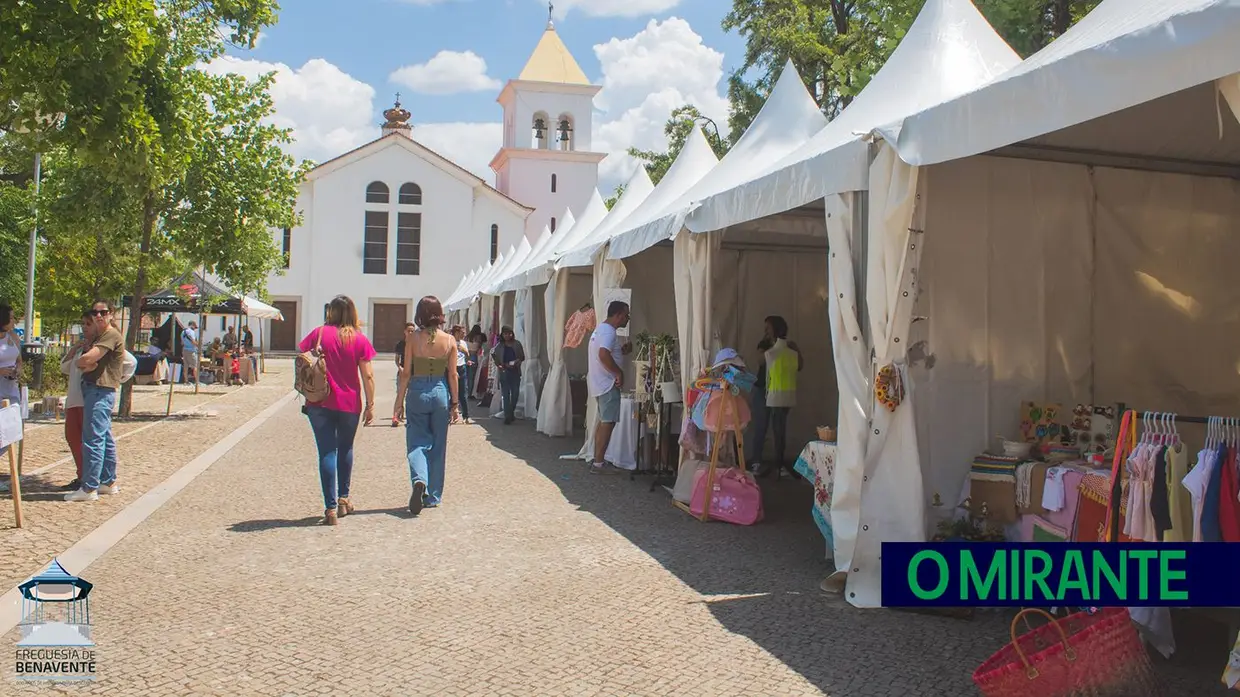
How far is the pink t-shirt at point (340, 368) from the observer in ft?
23.5

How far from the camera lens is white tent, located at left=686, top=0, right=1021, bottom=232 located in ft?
21.8

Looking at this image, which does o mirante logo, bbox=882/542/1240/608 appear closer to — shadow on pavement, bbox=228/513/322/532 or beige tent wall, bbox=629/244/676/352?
shadow on pavement, bbox=228/513/322/532

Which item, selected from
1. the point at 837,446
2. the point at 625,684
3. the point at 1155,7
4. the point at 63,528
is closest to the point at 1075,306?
the point at 837,446

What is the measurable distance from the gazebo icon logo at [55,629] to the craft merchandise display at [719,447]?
4421mm

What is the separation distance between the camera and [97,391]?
7.79 meters

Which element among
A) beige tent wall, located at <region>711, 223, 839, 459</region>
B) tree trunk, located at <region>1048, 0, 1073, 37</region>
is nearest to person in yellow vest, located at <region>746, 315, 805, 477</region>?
beige tent wall, located at <region>711, 223, 839, 459</region>

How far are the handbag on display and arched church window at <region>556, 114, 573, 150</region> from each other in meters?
45.6

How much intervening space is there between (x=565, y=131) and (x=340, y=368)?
1813 inches

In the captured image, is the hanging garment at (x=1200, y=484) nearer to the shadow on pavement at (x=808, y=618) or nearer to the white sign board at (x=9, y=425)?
the shadow on pavement at (x=808, y=618)

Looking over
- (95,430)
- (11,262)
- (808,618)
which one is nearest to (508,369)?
(95,430)

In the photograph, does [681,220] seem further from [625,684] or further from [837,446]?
[625,684]

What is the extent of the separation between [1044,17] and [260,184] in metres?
13.8

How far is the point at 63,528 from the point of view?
694 centimetres

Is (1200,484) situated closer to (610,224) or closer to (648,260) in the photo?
(648,260)
